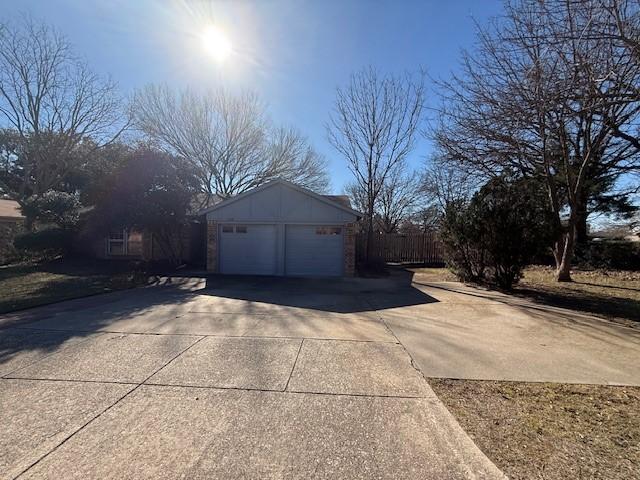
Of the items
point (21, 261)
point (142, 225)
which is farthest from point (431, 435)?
point (21, 261)

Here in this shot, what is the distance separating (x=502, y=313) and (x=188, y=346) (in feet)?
21.1

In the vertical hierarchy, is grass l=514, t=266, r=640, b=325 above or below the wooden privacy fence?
below

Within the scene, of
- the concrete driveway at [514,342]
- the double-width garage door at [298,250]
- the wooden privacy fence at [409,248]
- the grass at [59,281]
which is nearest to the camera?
the concrete driveway at [514,342]

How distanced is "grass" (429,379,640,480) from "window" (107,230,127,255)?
18065 mm

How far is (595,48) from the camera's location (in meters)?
6.20

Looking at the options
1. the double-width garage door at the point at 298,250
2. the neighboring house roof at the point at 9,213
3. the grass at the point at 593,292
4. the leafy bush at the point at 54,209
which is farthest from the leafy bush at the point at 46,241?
the grass at the point at 593,292

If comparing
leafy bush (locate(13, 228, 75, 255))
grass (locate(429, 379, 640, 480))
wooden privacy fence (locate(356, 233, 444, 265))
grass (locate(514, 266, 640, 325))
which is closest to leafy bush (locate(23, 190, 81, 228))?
leafy bush (locate(13, 228, 75, 255))

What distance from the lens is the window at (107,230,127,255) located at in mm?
18062

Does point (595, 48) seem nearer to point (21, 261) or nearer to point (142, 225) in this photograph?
point (142, 225)

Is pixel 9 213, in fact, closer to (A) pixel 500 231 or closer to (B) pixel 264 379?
(B) pixel 264 379

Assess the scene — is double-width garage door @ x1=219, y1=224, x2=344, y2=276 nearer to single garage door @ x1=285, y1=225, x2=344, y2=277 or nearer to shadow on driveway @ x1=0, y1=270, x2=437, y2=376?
single garage door @ x1=285, y1=225, x2=344, y2=277

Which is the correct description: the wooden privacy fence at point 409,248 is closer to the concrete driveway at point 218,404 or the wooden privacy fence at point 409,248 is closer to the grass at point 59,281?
the grass at point 59,281

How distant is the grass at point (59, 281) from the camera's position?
28.0 ft

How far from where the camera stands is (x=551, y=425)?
3070 millimetres
